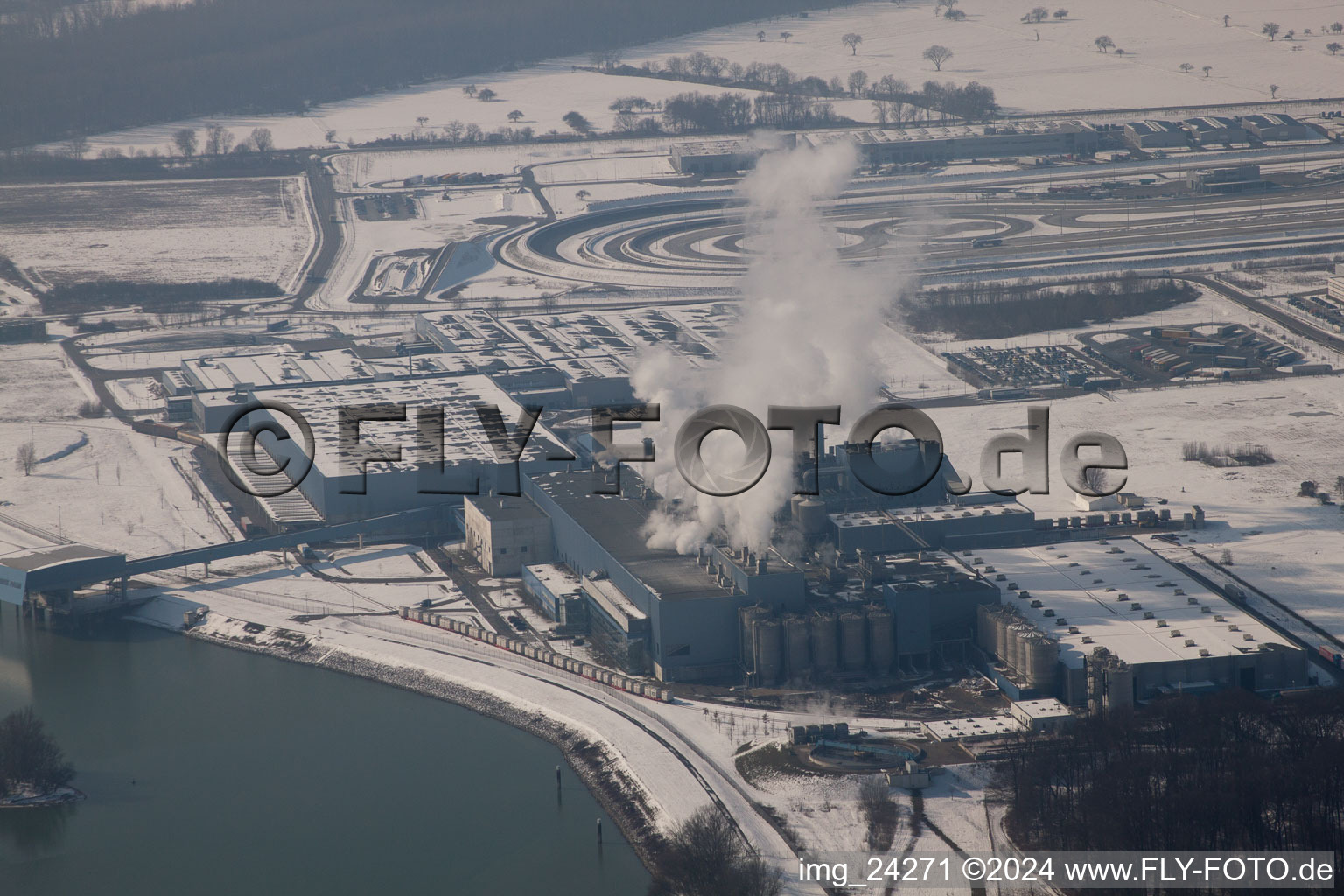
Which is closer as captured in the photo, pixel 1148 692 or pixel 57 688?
pixel 1148 692

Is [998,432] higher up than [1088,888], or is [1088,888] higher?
[998,432]

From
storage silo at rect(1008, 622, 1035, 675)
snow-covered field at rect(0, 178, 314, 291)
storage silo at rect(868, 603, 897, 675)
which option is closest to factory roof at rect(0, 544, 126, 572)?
storage silo at rect(868, 603, 897, 675)

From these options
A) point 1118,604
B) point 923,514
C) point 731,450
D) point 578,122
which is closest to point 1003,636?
point 1118,604

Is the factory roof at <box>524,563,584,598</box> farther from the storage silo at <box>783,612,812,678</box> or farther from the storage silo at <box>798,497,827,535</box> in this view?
the storage silo at <box>783,612,812,678</box>

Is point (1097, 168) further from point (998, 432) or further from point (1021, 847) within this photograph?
point (1021, 847)

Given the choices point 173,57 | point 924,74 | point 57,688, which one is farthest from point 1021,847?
point 173,57

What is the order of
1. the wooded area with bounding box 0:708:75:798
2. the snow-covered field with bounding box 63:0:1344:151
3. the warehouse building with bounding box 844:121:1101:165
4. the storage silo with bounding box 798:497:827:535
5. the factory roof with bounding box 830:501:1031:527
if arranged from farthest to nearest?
1. the snow-covered field with bounding box 63:0:1344:151
2. the warehouse building with bounding box 844:121:1101:165
3. the factory roof with bounding box 830:501:1031:527
4. the storage silo with bounding box 798:497:827:535
5. the wooded area with bounding box 0:708:75:798

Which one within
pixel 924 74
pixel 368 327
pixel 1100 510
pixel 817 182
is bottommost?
pixel 1100 510
